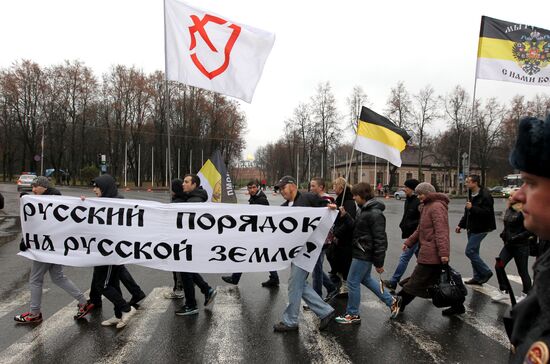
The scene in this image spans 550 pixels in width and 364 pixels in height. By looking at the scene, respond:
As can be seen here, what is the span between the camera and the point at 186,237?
5.29 m

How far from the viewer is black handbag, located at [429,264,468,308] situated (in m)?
5.23

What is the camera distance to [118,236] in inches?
207

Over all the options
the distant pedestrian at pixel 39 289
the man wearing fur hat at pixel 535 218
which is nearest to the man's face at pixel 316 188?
the distant pedestrian at pixel 39 289

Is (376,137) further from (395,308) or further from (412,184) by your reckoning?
(395,308)

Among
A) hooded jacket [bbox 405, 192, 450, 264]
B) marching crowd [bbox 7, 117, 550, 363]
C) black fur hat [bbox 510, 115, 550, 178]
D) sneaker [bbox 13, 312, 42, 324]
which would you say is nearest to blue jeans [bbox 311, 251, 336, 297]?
marching crowd [bbox 7, 117, 550, 363]

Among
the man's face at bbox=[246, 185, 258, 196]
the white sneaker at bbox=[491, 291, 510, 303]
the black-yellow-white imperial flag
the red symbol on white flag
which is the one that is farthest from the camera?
the black-yellow-white imperial flag

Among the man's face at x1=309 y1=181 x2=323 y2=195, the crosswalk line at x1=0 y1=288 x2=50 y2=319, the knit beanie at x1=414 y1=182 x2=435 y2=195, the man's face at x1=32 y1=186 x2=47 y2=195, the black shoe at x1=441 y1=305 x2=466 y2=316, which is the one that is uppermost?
the knit beanie at x1=414 y1=182 x2=435 y2=195

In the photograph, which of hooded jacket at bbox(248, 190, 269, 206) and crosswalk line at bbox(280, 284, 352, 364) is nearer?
crosswalk line at bbox(280, 284, 352, 364)

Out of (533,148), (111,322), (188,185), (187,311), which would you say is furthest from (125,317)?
(533,148)

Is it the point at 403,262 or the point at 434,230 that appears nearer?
the point at 434,230

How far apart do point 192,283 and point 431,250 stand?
325 cm

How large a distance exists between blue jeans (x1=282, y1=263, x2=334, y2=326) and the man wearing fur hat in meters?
3.74

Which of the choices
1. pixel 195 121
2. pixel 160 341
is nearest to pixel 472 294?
pixel 160 341

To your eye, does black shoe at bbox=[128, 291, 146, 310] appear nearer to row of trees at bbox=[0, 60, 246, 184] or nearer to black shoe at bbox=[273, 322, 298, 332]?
black shoe at bbox=[273, 322, 298, 332]
